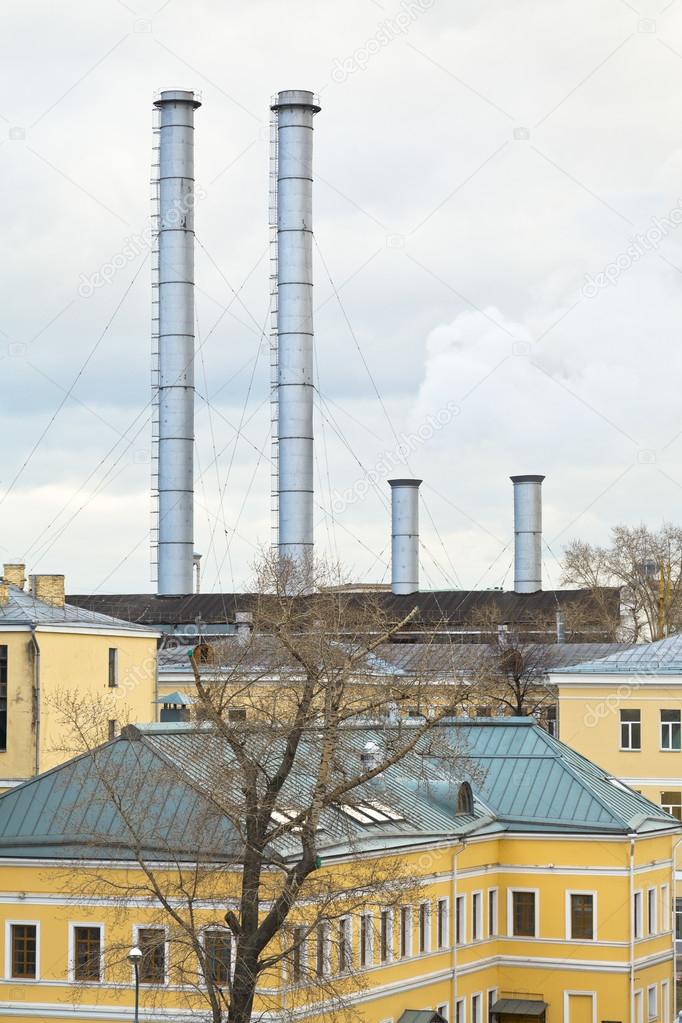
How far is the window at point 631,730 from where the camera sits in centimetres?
6444

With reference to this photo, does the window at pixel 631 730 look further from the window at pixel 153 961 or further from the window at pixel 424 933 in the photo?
the window at pixel 153 961

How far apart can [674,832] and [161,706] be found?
30.0 meters

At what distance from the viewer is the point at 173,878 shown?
37.2 metres

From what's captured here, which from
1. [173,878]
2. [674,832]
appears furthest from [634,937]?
[173,878]

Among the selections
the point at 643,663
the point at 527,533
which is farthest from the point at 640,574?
the point at 643,663

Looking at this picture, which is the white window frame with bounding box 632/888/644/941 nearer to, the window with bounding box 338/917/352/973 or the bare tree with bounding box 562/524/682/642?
the window with bounding box 338/917/352/973

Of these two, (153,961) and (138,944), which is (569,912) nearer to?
(153,961)

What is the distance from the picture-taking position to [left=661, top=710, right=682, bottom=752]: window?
6366cm

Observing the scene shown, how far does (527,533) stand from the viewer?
314 feet

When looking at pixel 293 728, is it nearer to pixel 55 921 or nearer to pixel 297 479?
pixel 55 921

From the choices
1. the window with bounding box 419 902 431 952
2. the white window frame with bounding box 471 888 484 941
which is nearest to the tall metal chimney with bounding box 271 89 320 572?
the white window frame with bounding box 471 888 484 941

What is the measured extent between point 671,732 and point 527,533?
107 ft

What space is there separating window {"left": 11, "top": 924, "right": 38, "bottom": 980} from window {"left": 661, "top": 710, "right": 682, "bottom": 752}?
29800mm

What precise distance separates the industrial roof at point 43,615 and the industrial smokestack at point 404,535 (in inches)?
1465
